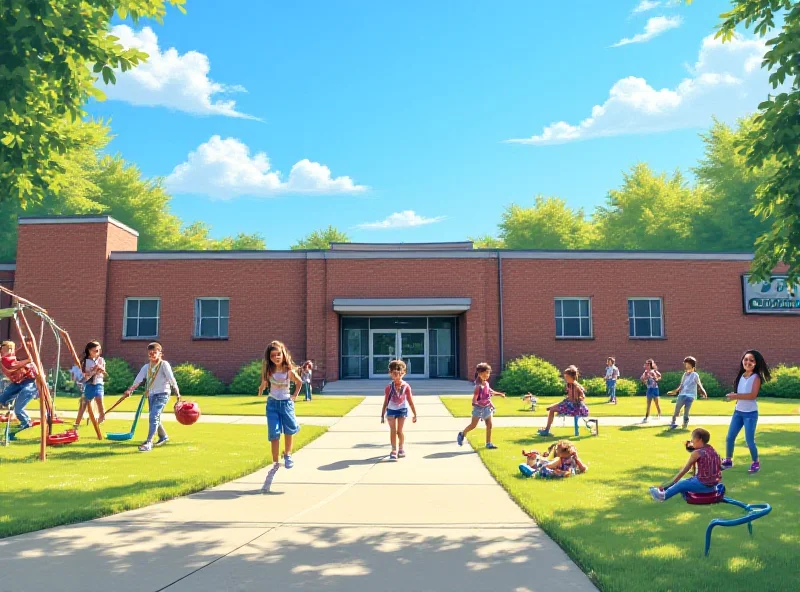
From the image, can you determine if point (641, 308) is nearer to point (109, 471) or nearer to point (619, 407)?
point (619, 407)

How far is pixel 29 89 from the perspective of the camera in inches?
290

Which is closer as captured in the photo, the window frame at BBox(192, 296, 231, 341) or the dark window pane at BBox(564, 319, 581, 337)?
the window frame at BBox(192, 296, 231, 341)

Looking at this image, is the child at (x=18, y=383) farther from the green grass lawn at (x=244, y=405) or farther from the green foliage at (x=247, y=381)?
the green foliage at (x=247, y=381)

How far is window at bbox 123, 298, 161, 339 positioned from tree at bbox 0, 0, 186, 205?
692 inches

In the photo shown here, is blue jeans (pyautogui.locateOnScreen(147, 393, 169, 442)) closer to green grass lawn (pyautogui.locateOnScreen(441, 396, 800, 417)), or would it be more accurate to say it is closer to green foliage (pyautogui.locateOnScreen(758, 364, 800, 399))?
green grass lawn (pyautogui.locateOnScreen(441, 396, 800, 417))

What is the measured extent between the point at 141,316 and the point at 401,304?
443 inches

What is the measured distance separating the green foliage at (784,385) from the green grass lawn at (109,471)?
19.3 m

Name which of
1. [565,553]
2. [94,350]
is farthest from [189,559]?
[94,350]

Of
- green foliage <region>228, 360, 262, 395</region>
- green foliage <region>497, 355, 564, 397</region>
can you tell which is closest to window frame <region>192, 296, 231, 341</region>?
green foliage <region>228, 360, 262, 395</region>

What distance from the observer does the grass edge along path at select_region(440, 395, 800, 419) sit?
1705 centimetres

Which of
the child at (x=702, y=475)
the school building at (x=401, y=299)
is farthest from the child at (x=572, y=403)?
the school building at (x=401, y=299)

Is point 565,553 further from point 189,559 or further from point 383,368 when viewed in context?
point 383,368

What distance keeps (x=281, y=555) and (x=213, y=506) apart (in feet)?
6.75

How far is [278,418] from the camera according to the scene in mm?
8383
